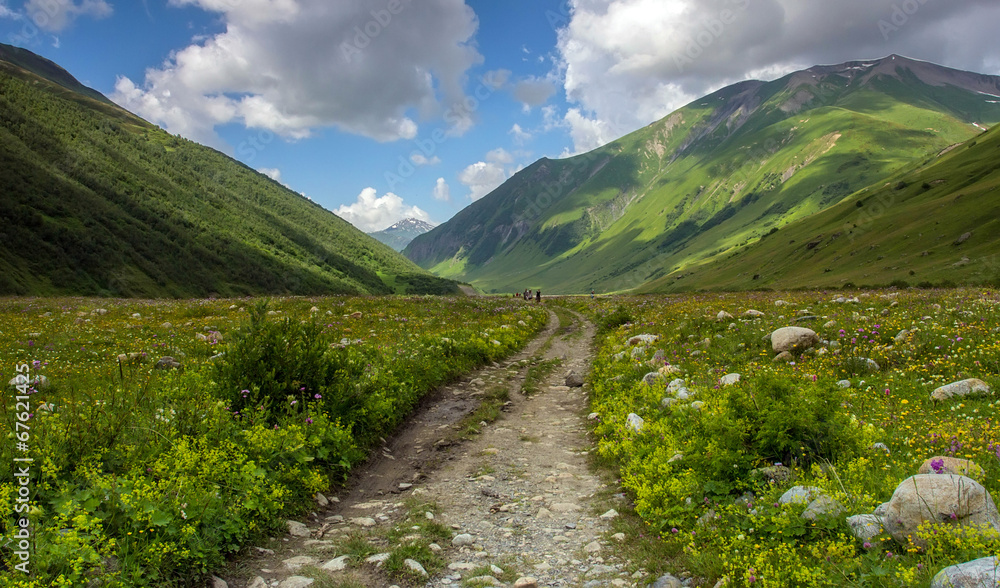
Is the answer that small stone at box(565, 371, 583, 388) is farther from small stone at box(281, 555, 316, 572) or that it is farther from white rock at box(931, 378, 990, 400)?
small stone at box(281, 555, 316, 572)

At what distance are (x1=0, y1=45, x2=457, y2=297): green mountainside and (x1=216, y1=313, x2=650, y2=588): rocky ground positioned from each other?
7403 centimetres

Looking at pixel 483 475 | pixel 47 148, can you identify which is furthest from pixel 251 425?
pixel 47 148

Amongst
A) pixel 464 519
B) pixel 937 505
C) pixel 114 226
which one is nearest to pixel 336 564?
pixel 464 519

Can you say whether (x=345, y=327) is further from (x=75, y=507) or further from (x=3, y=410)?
(x=75, y=507)

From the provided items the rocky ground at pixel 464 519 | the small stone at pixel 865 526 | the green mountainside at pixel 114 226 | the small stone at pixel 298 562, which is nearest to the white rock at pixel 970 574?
the small stone at pixel 865 526

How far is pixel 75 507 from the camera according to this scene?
172 inches

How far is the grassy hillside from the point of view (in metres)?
55.6

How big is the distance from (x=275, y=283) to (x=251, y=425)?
452 feet

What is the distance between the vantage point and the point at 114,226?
98.1m

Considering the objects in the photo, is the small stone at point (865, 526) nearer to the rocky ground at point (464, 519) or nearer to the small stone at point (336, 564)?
the rocky ground at point (464, 519)

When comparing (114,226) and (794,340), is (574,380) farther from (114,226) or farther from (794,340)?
(114,226)

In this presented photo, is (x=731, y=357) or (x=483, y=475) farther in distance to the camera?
(x=731, y=357)

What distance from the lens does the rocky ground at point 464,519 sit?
16.7 feet

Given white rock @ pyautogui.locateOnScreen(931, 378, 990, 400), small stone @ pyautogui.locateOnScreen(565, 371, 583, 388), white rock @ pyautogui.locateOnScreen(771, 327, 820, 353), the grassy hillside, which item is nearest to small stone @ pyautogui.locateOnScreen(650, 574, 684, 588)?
white rock @ pyautogui.locateOnScreen(931, 378, 990, 400)
